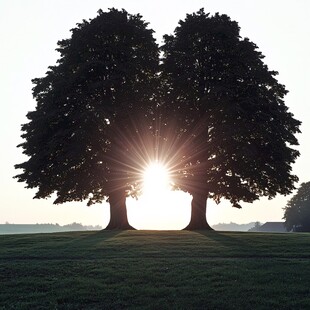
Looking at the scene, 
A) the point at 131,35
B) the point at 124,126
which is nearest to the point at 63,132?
the point at 124,126

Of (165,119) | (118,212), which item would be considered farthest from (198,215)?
(165,119)

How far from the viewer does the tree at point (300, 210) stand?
97.6 m

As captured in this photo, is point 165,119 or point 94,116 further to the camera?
point 165,119

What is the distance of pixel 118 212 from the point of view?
41.9 m

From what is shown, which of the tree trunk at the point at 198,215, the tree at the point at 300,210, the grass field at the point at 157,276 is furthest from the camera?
the tree at the point at 300,210

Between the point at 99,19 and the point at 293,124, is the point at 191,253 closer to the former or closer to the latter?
the point at 293,124

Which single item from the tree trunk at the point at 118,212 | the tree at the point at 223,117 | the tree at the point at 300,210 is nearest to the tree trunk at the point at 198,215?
the tree at the point at 223,117

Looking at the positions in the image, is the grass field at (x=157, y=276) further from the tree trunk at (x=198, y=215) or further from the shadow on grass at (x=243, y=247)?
the tree trunk at (x=198, y=215)

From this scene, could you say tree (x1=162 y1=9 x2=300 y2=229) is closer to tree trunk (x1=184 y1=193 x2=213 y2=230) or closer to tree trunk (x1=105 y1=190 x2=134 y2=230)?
tree trunk (x1=184 y1=193 x2=213 y2=230)

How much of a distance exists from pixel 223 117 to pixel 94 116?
10.7 m

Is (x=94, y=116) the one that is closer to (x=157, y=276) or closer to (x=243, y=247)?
(x=243, y=247)

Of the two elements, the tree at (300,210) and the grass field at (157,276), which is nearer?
the grass field at (157,276)

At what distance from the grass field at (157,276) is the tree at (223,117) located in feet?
39.6

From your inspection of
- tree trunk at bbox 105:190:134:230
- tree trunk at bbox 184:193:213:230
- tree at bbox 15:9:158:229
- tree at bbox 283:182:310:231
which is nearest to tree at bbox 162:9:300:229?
tree trunk at bbox 184:193:213:230
